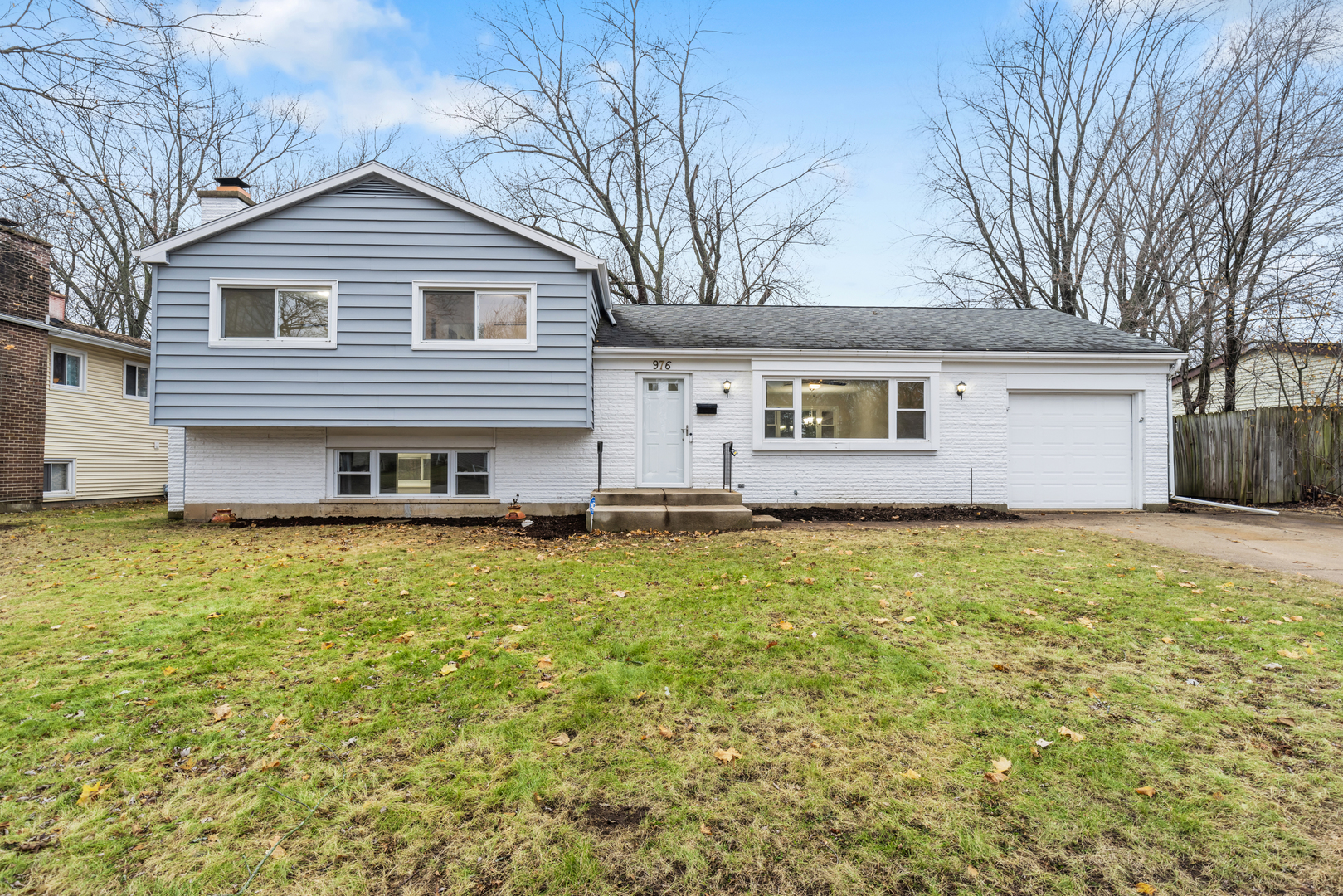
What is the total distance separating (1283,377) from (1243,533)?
1368cm

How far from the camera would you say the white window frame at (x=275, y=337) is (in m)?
9.40

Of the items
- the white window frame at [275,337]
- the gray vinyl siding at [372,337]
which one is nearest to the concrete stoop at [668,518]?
the gray vinyl siding at [372,337]

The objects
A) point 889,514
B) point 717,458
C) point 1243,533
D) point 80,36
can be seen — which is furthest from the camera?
point 717,458

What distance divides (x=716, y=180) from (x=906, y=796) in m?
21.9

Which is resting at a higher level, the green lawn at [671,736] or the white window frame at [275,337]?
the white window frame at [275,337]

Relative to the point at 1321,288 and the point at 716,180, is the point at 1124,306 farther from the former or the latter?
the point at 716,180

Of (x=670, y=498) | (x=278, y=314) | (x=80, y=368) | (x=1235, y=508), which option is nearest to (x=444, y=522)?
(x=670, y=498)

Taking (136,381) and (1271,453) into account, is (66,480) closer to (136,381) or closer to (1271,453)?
(136,381)

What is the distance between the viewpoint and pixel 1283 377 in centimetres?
1711

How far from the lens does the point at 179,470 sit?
1023 centimetres

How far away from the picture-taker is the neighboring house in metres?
13.1

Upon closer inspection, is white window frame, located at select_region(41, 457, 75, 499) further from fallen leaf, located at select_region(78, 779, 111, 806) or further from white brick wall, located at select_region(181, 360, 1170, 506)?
fallen leaf, located at select_region(78, 779, 111, 806)

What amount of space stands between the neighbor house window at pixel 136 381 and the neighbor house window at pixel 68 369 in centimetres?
123

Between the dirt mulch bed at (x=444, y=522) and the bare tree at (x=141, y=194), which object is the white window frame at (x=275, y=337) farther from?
the bare tree at (x=141, y=194)
